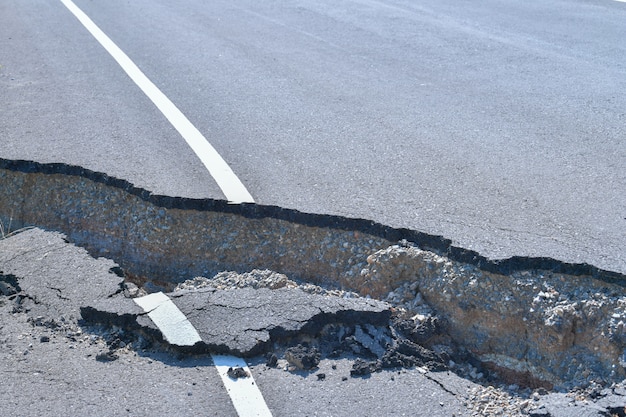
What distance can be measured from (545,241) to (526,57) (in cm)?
510

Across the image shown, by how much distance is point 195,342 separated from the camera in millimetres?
3812

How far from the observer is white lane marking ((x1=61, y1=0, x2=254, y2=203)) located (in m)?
5.36

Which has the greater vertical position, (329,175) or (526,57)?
(526,57)

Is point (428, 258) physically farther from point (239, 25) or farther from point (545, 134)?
point (239, 25)

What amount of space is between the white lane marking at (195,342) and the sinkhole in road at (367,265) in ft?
2.50

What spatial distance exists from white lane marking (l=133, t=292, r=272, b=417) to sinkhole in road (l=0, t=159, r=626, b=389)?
30.0 inches

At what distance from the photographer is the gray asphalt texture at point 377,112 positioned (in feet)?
16.6

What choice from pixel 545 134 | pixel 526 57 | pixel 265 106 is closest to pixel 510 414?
pixel 545 134

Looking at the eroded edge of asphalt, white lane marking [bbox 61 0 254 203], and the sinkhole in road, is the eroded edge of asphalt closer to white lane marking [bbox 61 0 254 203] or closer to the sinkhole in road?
the sinkhole in road

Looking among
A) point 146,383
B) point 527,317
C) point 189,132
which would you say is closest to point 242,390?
point 146,383

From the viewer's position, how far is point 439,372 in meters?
3.69

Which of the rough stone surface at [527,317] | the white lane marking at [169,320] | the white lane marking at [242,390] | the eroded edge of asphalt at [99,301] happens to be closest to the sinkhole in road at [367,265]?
the rough stone surface at [527,317]

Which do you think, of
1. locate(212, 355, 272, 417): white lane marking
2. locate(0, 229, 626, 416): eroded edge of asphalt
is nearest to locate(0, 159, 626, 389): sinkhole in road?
locate(0, 229, 626, 416): eroded edge of asphalt

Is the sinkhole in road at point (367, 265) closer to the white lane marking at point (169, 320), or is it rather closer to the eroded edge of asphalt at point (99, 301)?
the eroded edge of asphalt at point (99, 301)
